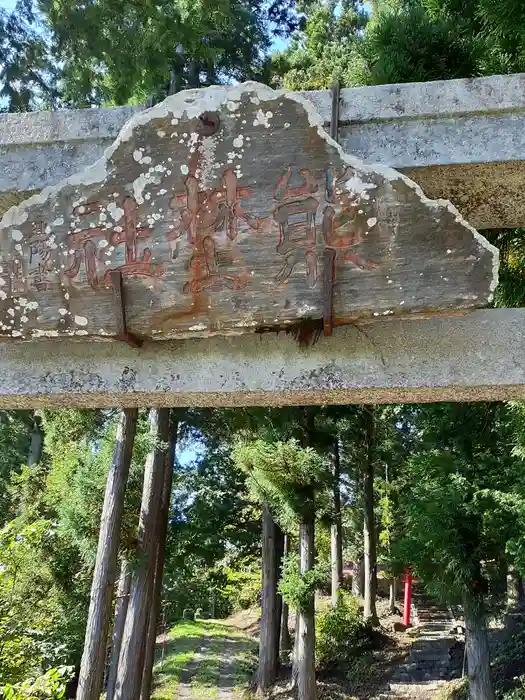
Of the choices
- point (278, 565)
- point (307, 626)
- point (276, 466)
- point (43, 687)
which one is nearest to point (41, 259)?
point (43, 687)

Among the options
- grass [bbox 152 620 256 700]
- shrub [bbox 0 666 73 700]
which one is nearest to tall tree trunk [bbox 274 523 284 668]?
grass [bbox 152 620 256 700]

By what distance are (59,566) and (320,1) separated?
13611 millimetres

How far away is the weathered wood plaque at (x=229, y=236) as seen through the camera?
1836mm

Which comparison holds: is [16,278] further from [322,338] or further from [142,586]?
Result: [142,586]

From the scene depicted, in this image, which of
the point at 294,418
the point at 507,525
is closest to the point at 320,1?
the point at 294,418

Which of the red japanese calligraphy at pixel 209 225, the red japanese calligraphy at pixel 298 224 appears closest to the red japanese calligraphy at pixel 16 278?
the red japanese calligraphy at pixel 209 225

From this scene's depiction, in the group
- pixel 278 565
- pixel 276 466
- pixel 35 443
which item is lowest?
pixel 278 565

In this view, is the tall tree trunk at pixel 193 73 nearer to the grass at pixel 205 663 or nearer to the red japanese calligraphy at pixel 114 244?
the red japanese calligraphy at pixel 114 244

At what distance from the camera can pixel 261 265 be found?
190 centimetres

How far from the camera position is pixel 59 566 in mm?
11734

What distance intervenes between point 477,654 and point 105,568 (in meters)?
5.77

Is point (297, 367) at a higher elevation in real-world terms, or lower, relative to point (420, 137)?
lower

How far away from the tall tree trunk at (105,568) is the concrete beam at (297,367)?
7.44 metres

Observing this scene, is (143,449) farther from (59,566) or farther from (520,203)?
(520,203)
